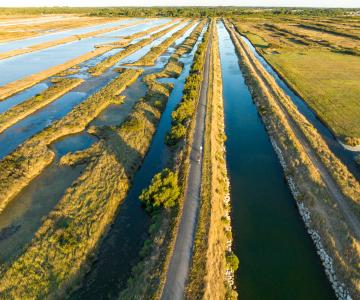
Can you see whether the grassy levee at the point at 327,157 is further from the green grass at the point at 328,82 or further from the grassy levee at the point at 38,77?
the grassy levee at the point at 38,77

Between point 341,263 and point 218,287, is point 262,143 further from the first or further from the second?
point 218,287

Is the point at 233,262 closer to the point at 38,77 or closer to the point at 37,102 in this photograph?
the point at 37,102

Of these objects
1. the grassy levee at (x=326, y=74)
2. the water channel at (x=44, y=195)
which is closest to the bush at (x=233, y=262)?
the water channel at (x=44, y=195)

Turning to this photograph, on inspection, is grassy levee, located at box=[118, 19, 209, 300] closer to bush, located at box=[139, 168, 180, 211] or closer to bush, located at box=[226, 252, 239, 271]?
bush, located at box=[139, 168, 180, 211]

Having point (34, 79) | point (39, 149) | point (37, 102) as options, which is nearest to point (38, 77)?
point (34, 79)

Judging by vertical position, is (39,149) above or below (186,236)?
below
